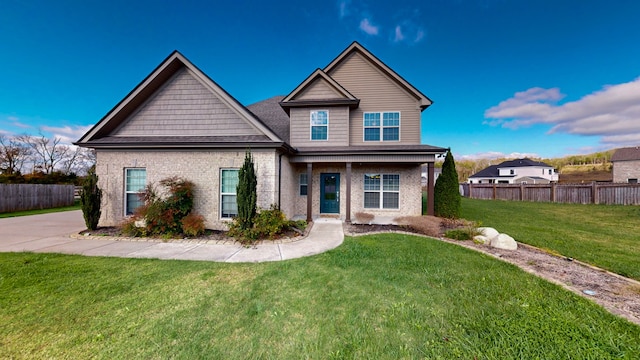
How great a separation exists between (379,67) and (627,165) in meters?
37.6

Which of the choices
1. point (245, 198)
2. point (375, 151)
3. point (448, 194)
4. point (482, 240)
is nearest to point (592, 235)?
point (448, 194)

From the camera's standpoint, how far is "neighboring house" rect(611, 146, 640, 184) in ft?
83.8

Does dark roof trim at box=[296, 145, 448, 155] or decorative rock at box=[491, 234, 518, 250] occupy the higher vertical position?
dark roof trim at box=[296, 145, 448, 155]

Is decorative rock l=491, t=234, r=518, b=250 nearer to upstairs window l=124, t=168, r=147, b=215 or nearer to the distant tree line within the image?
upstairs window l=124, t=168, r=147, b=215

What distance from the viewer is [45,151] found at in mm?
27641

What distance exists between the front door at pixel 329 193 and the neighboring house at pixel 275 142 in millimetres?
50

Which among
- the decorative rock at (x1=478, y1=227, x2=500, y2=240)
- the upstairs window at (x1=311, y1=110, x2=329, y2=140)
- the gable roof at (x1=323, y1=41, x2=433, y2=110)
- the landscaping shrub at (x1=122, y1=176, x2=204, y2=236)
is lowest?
the decorative rock at (x1=478, y1=227, x2=500, y2=240)

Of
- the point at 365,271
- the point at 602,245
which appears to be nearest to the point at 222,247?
the point at 365,271

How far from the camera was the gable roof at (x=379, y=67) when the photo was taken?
10.4m

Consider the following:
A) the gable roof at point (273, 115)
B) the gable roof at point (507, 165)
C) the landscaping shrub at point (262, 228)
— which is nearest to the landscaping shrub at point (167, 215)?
the landscaping shrub at point (262, 228)

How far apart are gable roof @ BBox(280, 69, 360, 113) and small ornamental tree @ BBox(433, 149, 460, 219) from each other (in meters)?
5.13

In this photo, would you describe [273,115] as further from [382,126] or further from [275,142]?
[382,126]

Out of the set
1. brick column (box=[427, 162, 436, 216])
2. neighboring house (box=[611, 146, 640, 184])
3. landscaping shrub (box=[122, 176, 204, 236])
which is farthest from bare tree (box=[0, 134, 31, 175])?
neighboring house (box=[611, 146, 640, 184])

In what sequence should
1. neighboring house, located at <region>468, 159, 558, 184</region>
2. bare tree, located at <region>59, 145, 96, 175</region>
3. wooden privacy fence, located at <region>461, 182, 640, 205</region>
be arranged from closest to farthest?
wooden privacy fence, located at <region>461, 182, 640, 205</region>
bare tree, located at <region>59, 145, 96, 175</region>
neighboring house, located at <region>468, 159, 558, 184</region>
